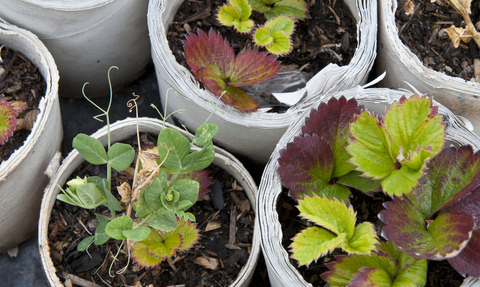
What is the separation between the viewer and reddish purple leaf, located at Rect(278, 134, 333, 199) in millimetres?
794

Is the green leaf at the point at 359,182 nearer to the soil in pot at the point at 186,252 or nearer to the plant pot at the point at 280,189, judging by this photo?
the plant pot at the point at 280,189

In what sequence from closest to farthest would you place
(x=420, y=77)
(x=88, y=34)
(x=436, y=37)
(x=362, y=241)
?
1. (x=362, y=241)
2. (x=420, y=77)
3. (x=436, y=37)
4. (x=88, y=34)

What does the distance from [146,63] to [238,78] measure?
0.66 meters

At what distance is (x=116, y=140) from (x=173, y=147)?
0.38m

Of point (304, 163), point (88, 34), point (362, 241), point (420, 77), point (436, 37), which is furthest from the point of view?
point (88, 34)

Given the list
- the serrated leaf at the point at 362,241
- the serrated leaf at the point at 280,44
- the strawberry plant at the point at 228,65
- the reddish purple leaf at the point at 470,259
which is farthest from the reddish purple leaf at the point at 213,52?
the reddish purple leaf at the point at 470,259

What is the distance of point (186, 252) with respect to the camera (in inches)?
40.0

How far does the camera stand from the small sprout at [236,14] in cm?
103

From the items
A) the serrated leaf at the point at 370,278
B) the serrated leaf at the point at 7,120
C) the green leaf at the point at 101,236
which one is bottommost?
the green leaf at the point at 101,236

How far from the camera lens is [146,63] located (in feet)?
5.00

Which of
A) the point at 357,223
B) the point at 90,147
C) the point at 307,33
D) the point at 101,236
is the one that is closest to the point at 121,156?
the point at 90,147

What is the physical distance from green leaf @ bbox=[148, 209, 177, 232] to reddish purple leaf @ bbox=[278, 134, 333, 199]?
0.76 feet

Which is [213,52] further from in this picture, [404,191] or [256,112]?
[404,191]

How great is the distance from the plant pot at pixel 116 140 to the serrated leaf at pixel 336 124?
26 cm
